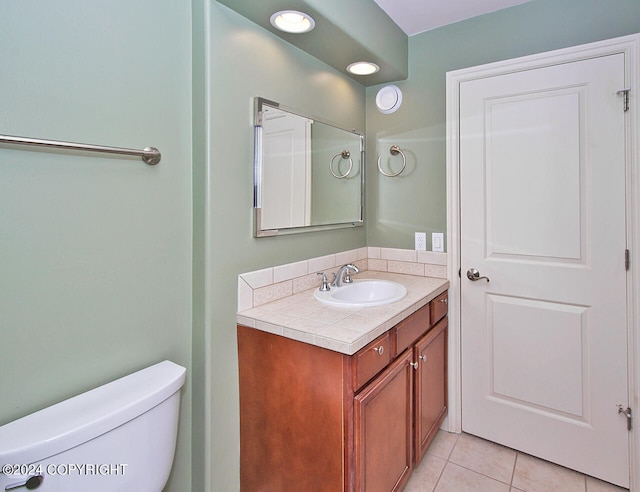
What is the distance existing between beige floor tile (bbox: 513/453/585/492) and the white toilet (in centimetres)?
164

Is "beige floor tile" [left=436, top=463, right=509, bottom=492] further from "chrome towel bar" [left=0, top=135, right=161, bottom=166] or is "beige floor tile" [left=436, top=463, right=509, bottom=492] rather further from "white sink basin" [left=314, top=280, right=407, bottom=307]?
"chrome towel bar" [left=0, top=135, right=161, bottom=166]

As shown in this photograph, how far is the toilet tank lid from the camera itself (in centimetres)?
83

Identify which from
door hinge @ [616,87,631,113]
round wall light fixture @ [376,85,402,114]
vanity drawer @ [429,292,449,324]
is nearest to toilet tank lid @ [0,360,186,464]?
vanity drawer @ [429,292,449,324]

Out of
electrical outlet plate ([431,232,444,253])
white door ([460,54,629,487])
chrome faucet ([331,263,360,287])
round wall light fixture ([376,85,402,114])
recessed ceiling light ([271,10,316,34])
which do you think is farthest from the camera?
round wall light fixture ([376,85,402,114])

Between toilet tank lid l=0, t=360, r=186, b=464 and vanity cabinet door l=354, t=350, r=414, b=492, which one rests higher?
toilet tank lid l=0, t=360, r=186, b=464

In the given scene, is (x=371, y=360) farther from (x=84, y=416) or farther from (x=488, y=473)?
(x=488, y=473)

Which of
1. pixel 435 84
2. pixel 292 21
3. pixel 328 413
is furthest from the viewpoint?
pixel 435 84

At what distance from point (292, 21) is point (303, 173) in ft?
2.17

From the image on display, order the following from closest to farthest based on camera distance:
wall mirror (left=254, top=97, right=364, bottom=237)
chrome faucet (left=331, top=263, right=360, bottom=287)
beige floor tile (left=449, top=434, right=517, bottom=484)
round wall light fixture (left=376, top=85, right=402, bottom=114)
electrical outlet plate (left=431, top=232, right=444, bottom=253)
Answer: wall mirror (left=254, top=97, right=364, bottom=237), beige floor tile (left=449, top=434, right=517, bottom=484), chrome faucet (left=331, top=263, right=360, bottom=287), electrical outlet plate (left=431, top=232, right=444, bottom=253), round wall light fixture (left=376, top=85, right=402, bottom=114)

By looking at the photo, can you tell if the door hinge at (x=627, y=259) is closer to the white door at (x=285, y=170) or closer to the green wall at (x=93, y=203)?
the white door at (x=285, y=170)

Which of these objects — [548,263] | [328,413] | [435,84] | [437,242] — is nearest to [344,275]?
[437,242]

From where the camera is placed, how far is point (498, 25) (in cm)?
194

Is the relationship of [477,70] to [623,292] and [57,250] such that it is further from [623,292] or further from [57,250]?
[57,250]

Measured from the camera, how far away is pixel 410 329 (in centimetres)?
160
